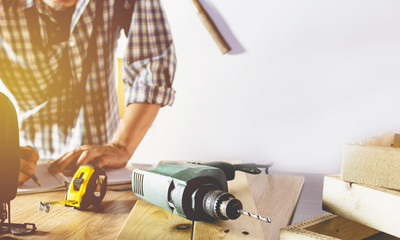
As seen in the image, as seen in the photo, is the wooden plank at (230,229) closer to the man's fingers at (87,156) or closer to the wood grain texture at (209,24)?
the man's fingers at (87,156)

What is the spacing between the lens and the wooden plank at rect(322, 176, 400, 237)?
17.3 inches

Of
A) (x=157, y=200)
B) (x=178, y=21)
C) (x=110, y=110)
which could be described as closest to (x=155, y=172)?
(x=157, y=200)

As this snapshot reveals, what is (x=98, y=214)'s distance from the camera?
533mm

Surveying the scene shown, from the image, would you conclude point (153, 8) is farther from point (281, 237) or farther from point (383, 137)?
point (281, 237)

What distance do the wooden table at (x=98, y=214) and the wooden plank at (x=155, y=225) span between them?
27 mm

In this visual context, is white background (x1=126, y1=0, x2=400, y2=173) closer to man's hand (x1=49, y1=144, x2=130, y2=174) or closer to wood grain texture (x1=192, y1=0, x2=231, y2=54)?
wood grain texture (x1=192, y1=0, x2=231, y2=54)

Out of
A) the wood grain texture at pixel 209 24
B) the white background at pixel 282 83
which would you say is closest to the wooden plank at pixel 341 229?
the white background at pixel 282 83

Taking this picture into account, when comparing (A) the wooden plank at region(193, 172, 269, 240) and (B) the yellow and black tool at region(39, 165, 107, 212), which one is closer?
(A) the wooden plank at region(193, 172, 269, 240)

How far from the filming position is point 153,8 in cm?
131

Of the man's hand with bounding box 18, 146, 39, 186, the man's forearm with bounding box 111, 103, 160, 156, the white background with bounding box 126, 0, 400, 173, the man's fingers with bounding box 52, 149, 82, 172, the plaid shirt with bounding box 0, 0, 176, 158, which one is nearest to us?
the man's hand with bounding box 18, 146, 39, 186

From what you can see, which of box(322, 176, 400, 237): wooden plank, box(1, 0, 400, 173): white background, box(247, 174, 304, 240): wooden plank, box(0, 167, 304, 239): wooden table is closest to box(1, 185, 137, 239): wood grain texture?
box(0, 167, 304, 239): wooden table

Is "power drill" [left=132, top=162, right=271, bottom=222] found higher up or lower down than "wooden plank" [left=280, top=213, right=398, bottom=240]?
higher up

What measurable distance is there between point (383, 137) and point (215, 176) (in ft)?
1.16

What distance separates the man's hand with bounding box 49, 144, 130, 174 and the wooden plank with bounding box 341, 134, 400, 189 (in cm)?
58
